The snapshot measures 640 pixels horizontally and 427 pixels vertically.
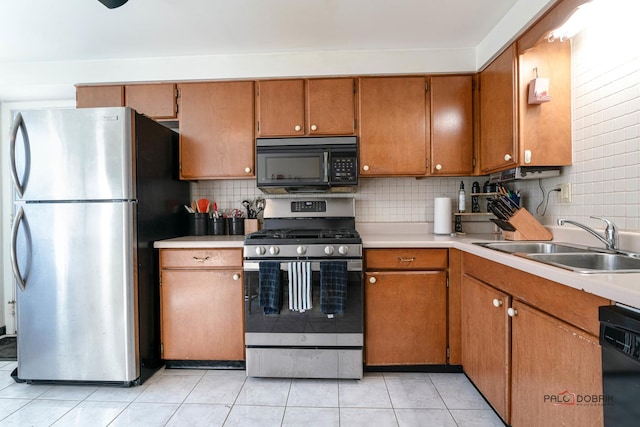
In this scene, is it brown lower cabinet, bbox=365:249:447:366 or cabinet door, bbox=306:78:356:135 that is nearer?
brown lower cabinet, bbox=365:249:447:366

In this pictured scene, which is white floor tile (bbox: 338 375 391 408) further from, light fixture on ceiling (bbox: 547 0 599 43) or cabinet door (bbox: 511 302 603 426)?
light fixture on ceiling (bbox: 547 0 599 43)

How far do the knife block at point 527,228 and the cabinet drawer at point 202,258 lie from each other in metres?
1.70

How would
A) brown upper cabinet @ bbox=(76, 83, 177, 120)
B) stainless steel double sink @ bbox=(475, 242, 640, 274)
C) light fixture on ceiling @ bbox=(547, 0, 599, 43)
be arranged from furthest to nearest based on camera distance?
brown upper cabinet @ bbox=(76, 83, 177, 120), light fixture on ceiling @ bbox=(547, 0, 599, 43), stainless steel double sink @ bbox=(475, 242, 640, 274)


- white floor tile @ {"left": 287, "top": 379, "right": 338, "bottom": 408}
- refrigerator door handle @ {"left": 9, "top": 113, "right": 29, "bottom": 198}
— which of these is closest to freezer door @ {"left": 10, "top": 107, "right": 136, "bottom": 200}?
refrigerator door handle @ {"left": 9, "top": 113, "right": 29, "bottom": 198}

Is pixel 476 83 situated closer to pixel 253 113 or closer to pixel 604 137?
pixel 604 137

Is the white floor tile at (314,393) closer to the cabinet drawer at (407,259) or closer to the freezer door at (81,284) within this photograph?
the cabinet drawer at (407,259)

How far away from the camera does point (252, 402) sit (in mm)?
1745

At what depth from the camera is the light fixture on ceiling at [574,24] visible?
1.53 metres

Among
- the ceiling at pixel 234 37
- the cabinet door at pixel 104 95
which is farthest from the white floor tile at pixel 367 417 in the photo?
the cabinet door at pixel 104 95

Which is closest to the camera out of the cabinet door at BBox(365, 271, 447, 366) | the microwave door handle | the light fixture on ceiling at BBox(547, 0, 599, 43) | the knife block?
the light fixture on ceiling at BBox(547, 0, 599, 43)

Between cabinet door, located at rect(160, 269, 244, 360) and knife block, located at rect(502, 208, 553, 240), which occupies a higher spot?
knife block, located at rect(502, 208, 553, 240)

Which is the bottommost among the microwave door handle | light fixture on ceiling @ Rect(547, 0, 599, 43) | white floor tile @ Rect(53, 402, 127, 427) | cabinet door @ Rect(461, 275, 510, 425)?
white floor tile @ Rect(53, 402, 127, 427)

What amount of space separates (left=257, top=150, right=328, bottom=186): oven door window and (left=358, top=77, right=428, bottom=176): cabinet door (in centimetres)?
31

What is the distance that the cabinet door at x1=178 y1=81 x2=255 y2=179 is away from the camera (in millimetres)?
2295
